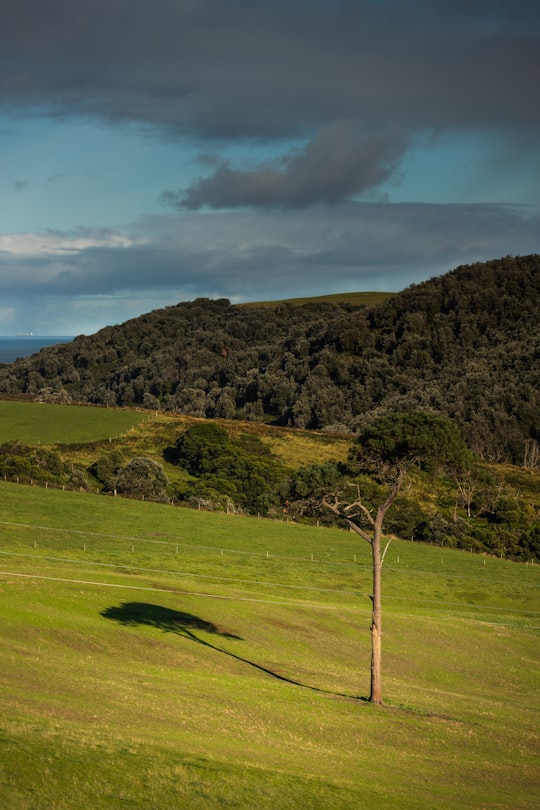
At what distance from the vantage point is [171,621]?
1423 inches

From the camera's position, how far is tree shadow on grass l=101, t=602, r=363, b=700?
1321 inches

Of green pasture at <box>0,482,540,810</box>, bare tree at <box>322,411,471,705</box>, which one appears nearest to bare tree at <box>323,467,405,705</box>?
bare tree at <box>322,411,471,705</box>

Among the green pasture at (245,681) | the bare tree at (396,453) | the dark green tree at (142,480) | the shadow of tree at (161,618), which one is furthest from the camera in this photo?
the dark green tree at (142,480)

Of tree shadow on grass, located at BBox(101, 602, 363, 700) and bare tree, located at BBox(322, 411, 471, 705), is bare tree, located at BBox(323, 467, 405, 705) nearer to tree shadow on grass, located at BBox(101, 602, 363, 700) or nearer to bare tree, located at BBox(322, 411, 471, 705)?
bare tree, located at BBox(322, 411, 471, 705)

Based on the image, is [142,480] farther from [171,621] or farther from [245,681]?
[245,681]

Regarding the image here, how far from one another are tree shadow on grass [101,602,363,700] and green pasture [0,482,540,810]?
0.14 m

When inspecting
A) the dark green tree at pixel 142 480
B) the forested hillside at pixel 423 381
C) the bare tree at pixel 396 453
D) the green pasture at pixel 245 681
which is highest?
the forested hillside at pixel 423 381

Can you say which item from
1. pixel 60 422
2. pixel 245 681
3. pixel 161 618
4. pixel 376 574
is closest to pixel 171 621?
pixel 161 618

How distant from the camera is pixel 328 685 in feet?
104

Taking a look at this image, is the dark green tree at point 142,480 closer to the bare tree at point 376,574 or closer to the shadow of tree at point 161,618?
the shadow of tree at point 161,618

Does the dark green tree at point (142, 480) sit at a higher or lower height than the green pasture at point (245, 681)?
higher

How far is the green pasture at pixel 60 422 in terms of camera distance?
10600 cm

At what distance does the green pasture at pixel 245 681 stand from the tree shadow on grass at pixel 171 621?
0.14 meters

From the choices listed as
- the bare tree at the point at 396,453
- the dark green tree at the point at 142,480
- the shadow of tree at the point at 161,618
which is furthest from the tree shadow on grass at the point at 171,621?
the dark green tree at the point at 142,480
